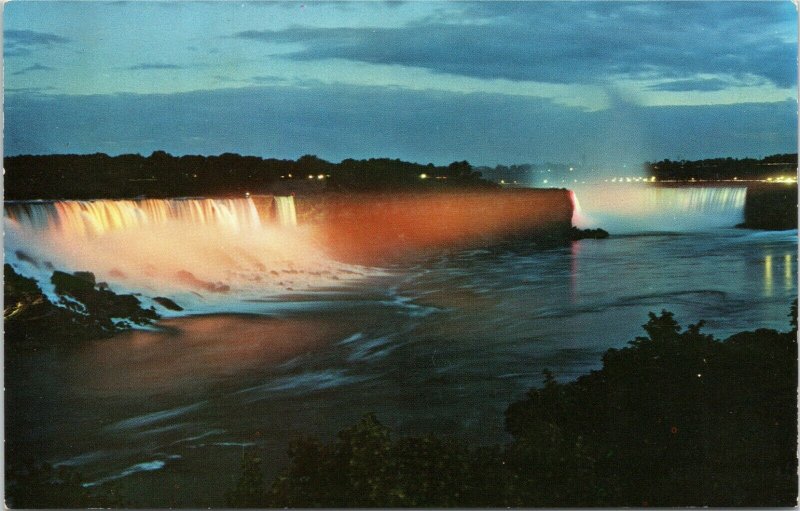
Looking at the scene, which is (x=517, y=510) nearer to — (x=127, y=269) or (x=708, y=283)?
(x=708, y=283)

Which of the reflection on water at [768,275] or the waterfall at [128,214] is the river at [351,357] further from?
the waterfall at [128,214]

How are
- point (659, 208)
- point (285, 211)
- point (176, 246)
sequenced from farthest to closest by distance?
1. point (659, 208)
2. point (285, 211)
3. point (176, 246)

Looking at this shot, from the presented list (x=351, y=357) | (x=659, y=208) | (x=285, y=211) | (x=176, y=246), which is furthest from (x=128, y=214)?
(x=659, y=208)

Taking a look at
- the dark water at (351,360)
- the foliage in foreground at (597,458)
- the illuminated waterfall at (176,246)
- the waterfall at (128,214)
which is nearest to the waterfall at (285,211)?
the illuminated waterfall at (176,246)

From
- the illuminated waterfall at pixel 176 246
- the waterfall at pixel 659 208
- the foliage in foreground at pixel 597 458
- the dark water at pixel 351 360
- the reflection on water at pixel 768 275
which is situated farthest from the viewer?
the waterfall at pixel 659 208

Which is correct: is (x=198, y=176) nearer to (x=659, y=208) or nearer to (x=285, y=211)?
(x=285, y=211)

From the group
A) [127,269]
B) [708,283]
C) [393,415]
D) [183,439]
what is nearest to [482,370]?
[393,415]
